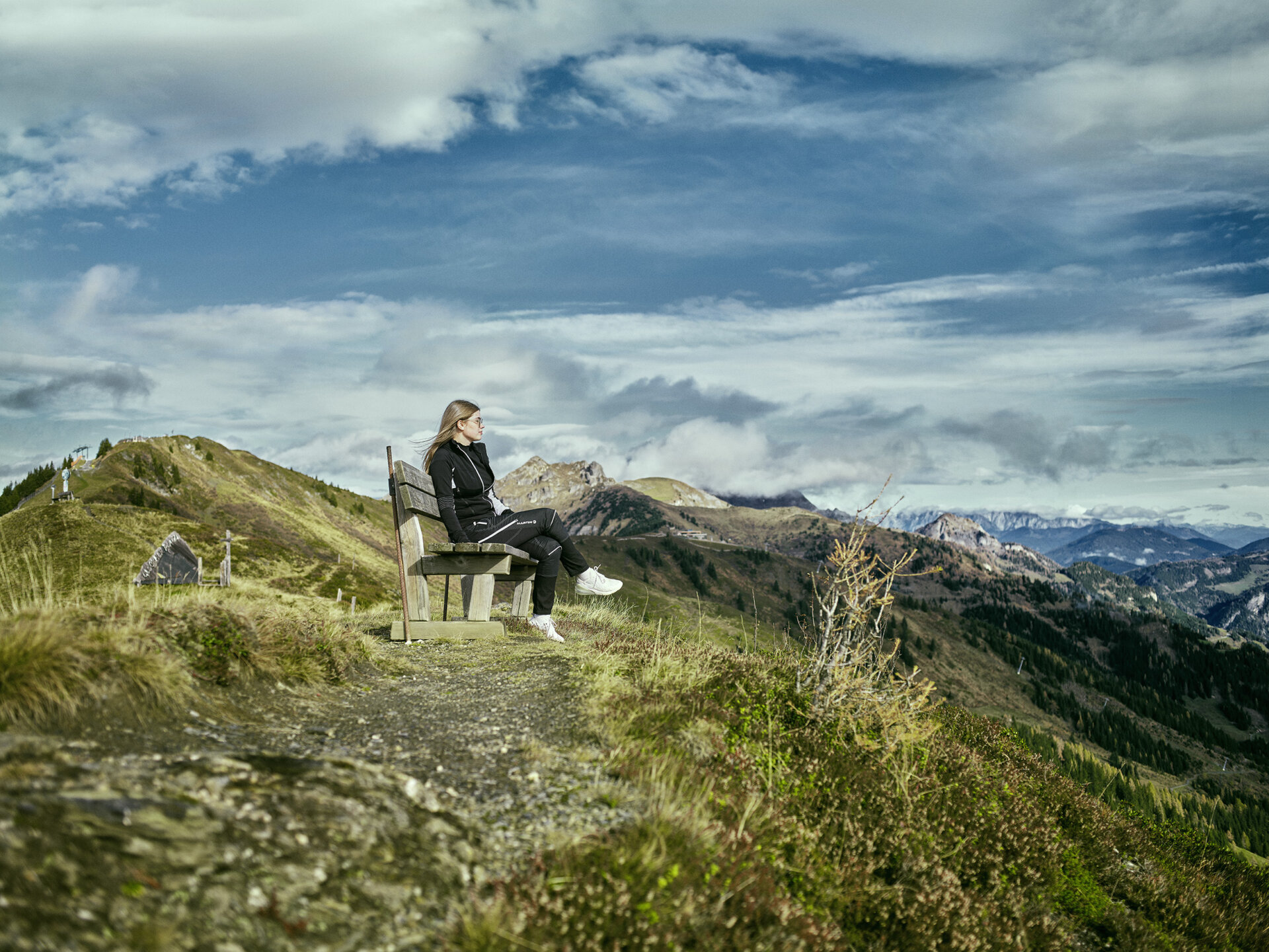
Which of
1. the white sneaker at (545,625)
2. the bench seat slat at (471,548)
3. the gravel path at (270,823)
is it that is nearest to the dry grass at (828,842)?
the gravel path at (270,823)

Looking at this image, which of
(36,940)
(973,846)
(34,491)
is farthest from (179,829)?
(34,491)

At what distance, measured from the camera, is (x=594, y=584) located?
37.8ft

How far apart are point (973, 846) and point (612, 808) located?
3.81 metres

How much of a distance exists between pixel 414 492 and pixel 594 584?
313cm

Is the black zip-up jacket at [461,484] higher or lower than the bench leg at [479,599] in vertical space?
higher

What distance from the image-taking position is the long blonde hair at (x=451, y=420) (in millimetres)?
10906

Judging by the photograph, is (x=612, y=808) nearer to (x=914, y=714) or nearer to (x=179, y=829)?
(x=179, y=829)

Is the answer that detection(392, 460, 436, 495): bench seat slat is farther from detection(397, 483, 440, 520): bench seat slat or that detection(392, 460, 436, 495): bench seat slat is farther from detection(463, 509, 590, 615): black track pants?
detection(463, 509, 590, 615): black track pants

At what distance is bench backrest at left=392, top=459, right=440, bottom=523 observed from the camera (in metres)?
10.2

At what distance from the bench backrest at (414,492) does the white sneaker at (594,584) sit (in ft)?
8.17

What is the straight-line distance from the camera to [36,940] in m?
2.57

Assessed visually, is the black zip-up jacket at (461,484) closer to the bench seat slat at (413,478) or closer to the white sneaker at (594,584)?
the bench seat slat at (413,478)

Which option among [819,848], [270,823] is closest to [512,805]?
[270,823]

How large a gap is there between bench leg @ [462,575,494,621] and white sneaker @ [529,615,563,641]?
0.76 m
